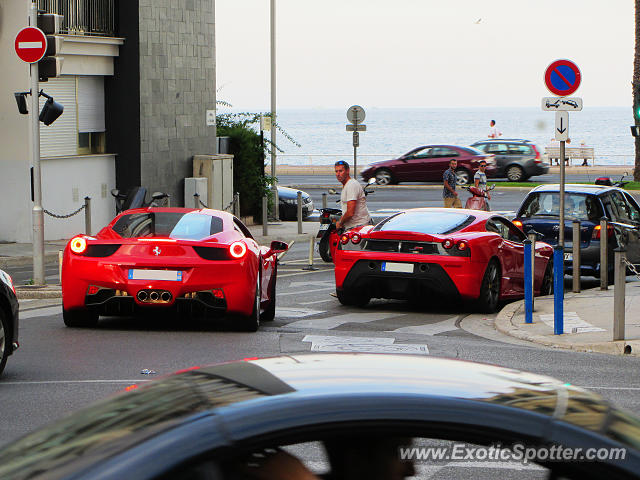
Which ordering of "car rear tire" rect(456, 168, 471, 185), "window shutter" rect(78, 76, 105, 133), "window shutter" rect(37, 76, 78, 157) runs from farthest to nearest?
"car rear tire" rect(456, 168, 471, 185)
"window shutter" rect(78, 76, 105, 133)
"window shutter" rect(37, 76, 78, 157)

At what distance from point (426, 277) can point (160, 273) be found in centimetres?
364

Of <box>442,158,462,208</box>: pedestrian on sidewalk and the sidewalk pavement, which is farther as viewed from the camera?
<box>442,158,462,208</box>: pedestrian on sidewalk

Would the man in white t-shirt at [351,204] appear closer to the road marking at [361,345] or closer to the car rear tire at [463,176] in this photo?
the road marking at [361,345]

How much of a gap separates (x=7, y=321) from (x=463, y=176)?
3628 centimetres

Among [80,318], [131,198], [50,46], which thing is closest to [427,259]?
[80,318]

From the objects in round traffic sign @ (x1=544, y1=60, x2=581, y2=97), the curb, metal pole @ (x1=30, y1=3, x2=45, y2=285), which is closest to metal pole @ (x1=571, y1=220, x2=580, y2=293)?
round traffic sign @ (x1=544, y1=60, x2=581, y2=97)

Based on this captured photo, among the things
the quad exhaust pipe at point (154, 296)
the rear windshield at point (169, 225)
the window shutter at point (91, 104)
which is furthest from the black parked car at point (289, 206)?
the quad exhaust pipe at point (154, 296)

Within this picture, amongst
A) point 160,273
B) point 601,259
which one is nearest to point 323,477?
point 160,273

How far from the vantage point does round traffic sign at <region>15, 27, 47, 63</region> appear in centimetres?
1569

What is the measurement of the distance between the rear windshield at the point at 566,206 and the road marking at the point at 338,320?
4.92 metres

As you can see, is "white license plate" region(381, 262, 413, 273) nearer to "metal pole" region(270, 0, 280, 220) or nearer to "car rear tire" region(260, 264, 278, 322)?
"car rear tire" region(260, 264, 278, 322)

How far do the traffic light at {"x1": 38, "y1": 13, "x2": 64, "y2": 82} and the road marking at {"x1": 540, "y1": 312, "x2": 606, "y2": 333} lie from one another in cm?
720

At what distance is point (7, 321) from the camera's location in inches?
373

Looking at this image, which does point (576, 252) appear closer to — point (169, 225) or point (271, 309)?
point (271, 309)
